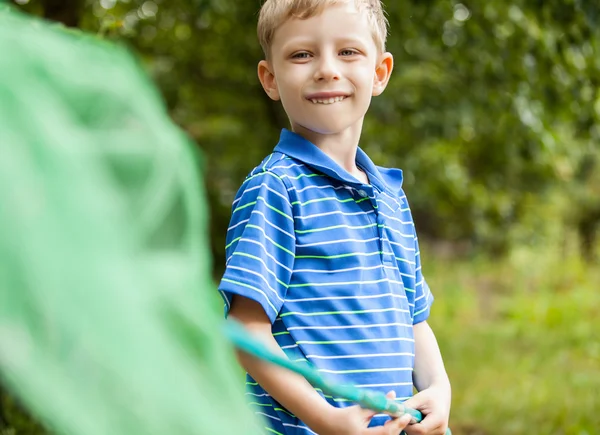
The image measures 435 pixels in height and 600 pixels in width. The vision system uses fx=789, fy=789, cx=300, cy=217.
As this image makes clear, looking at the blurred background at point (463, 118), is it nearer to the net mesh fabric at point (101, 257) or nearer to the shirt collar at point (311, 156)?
the shirt collar at point (311, 156)

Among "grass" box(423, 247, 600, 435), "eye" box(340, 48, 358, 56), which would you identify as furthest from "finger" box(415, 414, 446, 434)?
"grass" box(423, 247, 600, 435)

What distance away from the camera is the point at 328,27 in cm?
141

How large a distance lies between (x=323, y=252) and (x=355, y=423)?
29cm

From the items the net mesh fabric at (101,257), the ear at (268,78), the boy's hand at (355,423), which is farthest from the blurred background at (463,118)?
the net mesh fabric at (101,257)

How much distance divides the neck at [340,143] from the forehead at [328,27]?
0.56 ft

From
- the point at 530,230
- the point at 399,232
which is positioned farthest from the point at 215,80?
the point at 530,230

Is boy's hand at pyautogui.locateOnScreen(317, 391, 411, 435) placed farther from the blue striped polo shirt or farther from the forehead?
the forehead

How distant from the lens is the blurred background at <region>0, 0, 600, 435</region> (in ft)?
12.5

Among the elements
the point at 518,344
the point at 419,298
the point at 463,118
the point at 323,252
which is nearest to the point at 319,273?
the point at 323,252

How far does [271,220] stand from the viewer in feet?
4.37

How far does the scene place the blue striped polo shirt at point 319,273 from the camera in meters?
1.32

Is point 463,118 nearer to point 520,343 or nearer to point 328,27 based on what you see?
point 520,343

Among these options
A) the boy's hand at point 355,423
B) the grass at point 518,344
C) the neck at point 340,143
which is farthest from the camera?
the grass at point 518,344

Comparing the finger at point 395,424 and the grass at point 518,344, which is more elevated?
the finger at point 395,424
